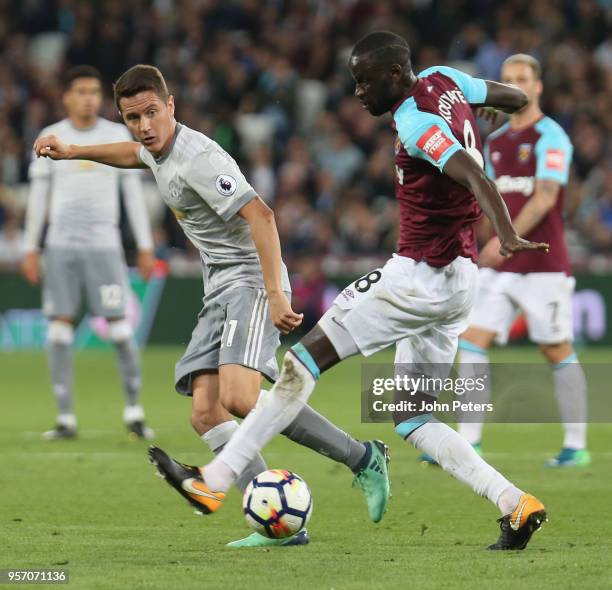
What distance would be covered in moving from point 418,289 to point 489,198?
0.63m

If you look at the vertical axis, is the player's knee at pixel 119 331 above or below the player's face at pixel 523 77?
below

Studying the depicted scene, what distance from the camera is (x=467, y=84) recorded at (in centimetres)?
591

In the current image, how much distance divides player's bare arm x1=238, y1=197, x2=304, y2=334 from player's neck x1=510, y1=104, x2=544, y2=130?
3.17 m

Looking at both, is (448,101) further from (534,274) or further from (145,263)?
(145,263)

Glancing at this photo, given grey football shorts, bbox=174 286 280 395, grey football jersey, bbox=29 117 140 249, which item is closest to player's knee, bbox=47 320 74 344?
grey football jersey, bbox=29 117 140 249

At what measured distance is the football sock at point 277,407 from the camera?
5.33 m

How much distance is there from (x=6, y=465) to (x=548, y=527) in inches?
135

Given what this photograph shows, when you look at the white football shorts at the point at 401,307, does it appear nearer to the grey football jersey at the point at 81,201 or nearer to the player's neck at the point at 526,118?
the player's neck at the point at 526,118

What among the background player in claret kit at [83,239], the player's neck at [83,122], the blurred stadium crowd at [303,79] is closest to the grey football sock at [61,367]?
the background player in claret kit at [83,239]

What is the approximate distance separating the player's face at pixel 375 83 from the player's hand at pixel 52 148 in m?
1.40

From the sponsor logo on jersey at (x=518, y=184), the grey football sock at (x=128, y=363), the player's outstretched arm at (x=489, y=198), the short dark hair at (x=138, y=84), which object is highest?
the short dark hair at (x=138, y=84)

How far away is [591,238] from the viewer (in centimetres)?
1744

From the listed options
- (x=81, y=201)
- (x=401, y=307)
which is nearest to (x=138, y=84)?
(x=401, y=307)

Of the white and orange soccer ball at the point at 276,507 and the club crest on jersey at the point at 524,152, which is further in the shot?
the club crest on jersey at the point at 524,152
